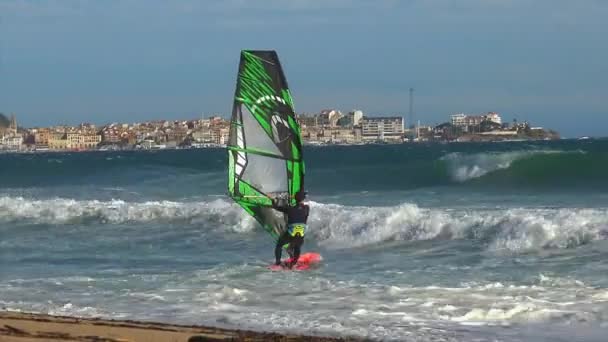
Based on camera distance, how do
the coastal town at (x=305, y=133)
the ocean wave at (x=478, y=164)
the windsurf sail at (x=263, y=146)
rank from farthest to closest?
1. the coastal town at (x=305, y=133)
2. the ocean wave at (x=478, y=164)
3. the windsurf sail at (x=263, y=146)

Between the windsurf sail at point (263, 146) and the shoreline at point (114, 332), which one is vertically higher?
the windsurf sail at point (263, 146)

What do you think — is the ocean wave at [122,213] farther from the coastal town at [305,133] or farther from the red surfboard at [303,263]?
the coastal town at [305,133]

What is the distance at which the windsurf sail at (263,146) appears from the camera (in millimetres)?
11875

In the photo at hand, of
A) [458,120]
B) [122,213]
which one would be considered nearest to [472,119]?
[458,120]

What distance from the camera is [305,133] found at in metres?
95.8

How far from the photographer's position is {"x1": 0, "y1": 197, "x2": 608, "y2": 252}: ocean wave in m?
13.1

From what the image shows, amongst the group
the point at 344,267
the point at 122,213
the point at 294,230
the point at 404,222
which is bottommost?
the point at 122,213

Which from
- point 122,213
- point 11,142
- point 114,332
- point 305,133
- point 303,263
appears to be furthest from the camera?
point 11,142

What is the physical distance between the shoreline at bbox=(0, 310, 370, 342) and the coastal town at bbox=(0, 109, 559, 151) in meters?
82.4

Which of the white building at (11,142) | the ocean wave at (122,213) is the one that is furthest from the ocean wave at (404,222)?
the white building at (11,142)

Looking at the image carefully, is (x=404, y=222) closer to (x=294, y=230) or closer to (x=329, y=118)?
(x=294, y=230)

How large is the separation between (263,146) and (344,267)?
1.83m

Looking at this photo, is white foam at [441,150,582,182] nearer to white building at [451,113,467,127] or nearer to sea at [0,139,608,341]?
sea at [0,139,608,341]

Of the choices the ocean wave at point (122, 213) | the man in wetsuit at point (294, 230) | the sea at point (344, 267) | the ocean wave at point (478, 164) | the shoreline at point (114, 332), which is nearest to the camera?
the shoreline at point (114, 332)
